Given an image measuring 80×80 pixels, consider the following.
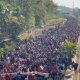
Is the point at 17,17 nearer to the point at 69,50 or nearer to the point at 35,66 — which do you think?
the point at 69,50

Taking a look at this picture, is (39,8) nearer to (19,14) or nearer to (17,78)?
(19,14)

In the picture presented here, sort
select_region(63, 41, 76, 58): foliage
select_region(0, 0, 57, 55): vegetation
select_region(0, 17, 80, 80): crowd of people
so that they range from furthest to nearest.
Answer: select_region(0, 0, 57, 55): vegetation < select_region(63, 41, 76, 58): foliage < select_region(0, 17, 80, 80): crowd of people

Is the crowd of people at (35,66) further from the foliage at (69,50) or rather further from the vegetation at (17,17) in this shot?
the vegetation at (17,17)

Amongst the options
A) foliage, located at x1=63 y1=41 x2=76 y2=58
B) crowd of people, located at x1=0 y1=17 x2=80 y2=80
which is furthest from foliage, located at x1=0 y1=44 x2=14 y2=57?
foliage, located at x1=63 y1=41 x2=76 y2=58

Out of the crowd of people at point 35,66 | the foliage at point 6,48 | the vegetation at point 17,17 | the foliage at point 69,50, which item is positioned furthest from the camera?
the vegetation at point 17,17

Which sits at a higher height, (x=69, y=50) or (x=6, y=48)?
(x=69, y=50)

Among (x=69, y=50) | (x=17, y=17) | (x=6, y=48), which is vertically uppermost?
(x=69, y=50)

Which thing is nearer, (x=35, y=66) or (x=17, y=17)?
(x=35, y=66)

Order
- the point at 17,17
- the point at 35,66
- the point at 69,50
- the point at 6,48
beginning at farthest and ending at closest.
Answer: the point at 17,17 → the point at 6,48 → the point at 69,50 → the point at 35,66

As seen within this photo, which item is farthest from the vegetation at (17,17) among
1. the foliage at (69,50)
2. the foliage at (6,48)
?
the foliage at (69,50)

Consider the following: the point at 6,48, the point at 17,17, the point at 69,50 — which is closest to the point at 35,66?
the point at 69,50

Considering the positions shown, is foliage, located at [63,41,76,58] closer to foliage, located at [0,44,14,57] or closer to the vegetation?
the vegetation
